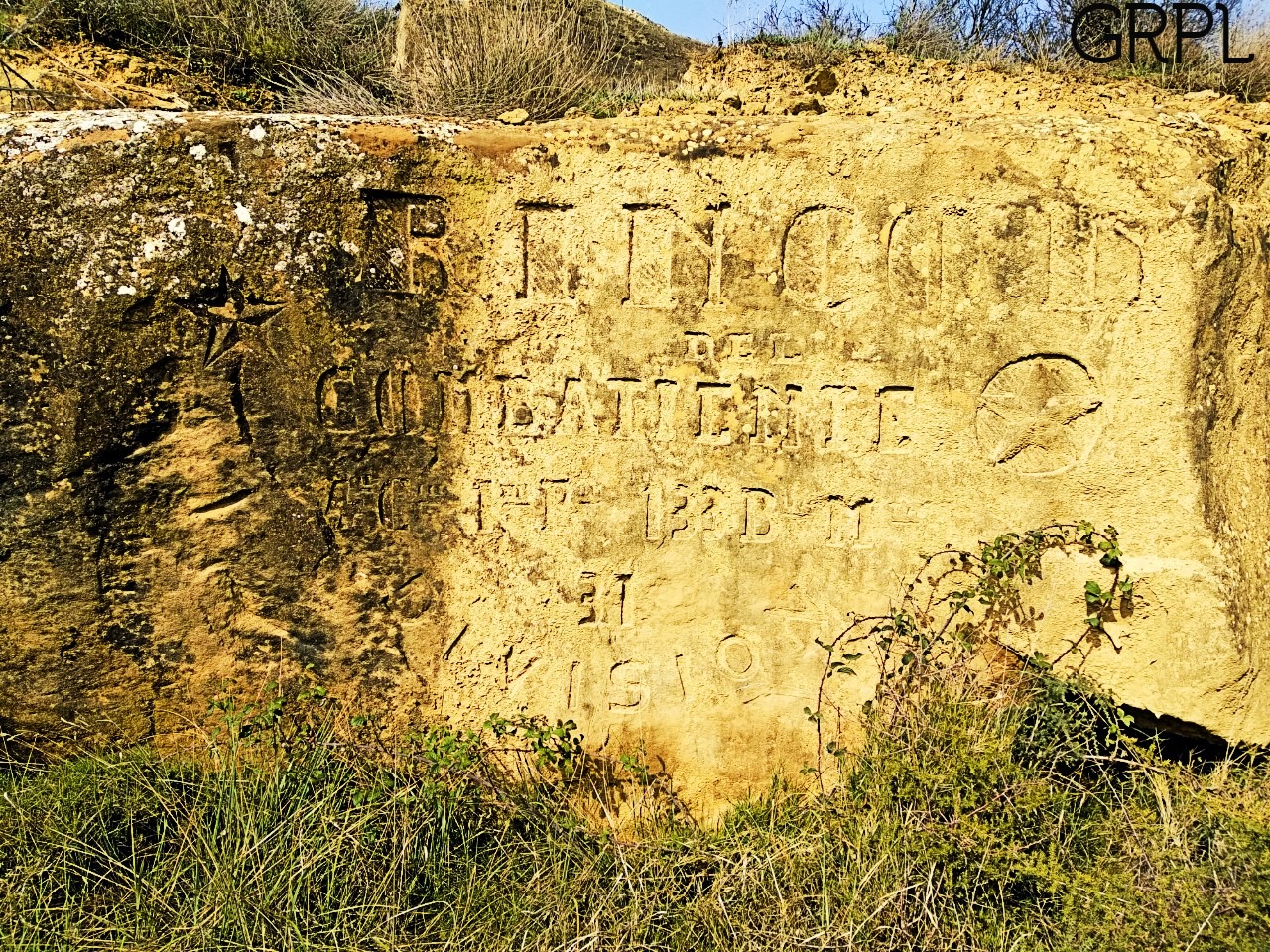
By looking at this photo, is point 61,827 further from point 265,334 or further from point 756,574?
point 756,574

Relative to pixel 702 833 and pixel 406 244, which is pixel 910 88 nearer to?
pixel 406 244

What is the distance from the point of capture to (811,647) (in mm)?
3139

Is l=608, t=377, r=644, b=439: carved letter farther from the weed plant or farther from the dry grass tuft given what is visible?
the dry grass tuft

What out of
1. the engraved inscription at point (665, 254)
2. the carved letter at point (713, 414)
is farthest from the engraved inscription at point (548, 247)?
the carved letter at point (713, 414)

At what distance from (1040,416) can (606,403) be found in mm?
1321

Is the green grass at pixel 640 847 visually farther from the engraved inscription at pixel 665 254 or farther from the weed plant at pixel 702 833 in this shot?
the engraved inscription at pixel 665 254

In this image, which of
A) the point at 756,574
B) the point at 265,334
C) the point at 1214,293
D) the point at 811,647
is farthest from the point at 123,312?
the point at 1214,293

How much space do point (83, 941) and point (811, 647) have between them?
7.09ft

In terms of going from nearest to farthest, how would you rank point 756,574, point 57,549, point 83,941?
point 83,941 < point 57,549 < point 756,574

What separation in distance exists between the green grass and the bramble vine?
3.8 inches

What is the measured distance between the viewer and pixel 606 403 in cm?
308

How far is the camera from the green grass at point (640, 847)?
99.8 inches

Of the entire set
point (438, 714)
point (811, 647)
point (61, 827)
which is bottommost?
point (61, 827)

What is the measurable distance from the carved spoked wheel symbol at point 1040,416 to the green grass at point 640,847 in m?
0.66
